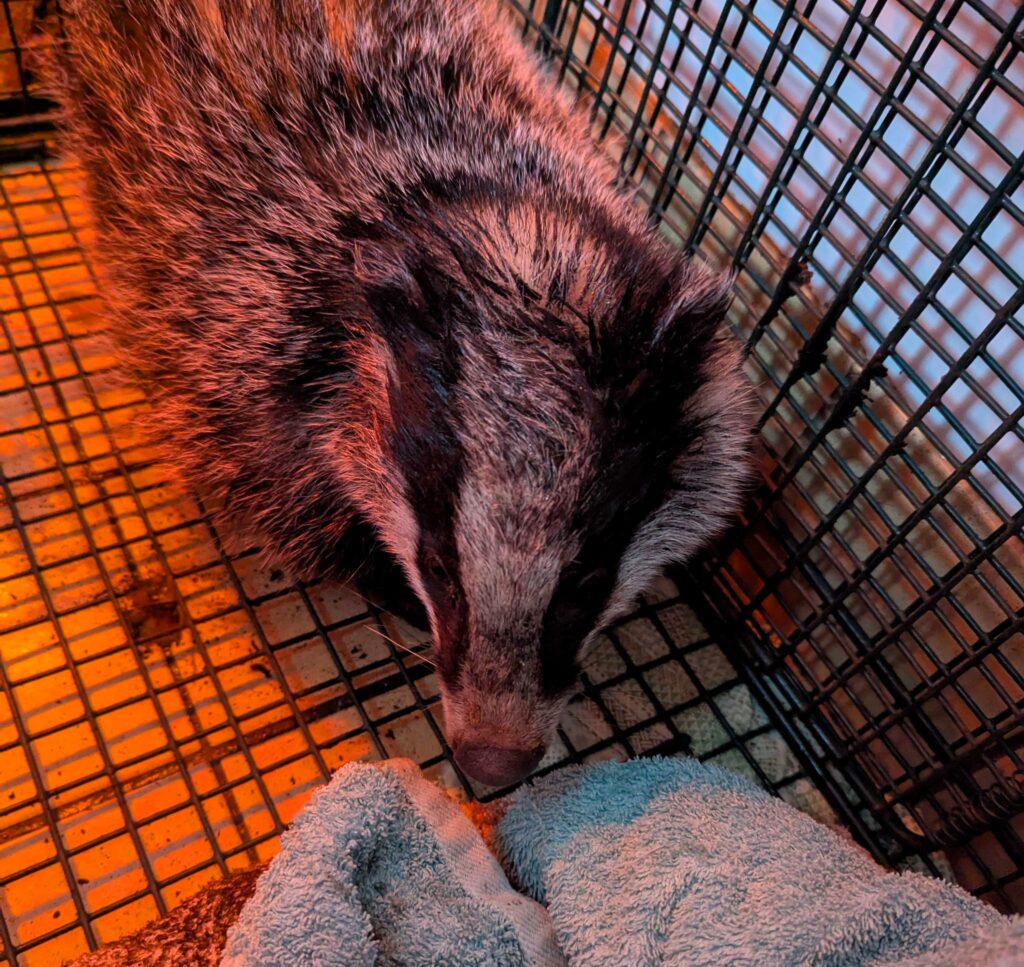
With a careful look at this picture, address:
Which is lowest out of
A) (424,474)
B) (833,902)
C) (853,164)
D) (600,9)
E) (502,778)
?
(502,778)

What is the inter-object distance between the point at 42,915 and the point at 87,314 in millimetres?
1317

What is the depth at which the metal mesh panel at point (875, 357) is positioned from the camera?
1.33m

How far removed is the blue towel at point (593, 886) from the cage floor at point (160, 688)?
0.22 metres

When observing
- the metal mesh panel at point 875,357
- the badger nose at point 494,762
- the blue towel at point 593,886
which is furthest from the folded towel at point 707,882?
the metal mesh panel at point 875,357

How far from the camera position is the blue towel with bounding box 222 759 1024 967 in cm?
127

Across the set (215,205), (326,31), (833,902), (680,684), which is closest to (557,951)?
(833,902)

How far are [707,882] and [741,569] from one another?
0.86 metres

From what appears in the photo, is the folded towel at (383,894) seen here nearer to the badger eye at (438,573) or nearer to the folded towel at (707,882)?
the folded towel at (707,882)

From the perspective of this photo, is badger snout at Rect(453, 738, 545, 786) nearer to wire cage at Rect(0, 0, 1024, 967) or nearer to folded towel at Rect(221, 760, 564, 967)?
folded towel at Rect(221, 760, 564, 967)

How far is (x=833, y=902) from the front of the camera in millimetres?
1318

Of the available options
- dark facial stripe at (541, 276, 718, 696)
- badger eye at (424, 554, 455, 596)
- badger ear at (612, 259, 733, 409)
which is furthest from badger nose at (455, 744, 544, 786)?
badger ear at (612, 259, 733, 409)

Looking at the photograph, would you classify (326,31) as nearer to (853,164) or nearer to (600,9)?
(600,9)

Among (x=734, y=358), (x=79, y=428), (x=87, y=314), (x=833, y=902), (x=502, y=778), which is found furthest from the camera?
(x=87, y=314)

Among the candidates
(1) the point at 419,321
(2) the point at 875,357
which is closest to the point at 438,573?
(1) the point at 419,321
